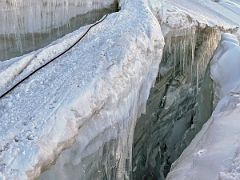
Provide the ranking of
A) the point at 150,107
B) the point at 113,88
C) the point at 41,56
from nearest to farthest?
the point at 113,88
the point at 41,56
the point at 150,107

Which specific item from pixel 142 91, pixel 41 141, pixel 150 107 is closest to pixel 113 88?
pixel 142 91

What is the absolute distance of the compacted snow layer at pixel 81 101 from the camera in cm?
296

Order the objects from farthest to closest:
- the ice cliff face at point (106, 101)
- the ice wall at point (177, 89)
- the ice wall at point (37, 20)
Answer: the ice wall at point (177, 89), the ice wall at point (37, 20), the ice cliff face at point (106, 101)

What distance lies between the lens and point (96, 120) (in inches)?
134

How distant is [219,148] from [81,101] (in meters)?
1.04

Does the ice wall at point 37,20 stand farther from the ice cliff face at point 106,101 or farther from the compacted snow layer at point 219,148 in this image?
the compacted snow layer at point 219,148

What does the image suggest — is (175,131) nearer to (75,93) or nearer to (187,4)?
(187,4)

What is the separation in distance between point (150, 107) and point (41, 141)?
2.46m

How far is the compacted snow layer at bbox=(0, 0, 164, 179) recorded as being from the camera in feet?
9.73

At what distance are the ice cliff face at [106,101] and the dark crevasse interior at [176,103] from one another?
Answer: 1 cm

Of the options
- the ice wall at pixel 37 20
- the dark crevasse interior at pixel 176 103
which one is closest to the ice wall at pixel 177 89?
the dark crevasse interior at pixel 176 103

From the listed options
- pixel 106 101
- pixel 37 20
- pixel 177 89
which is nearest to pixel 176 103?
pixel 177 89

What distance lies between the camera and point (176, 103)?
5828 millimetres

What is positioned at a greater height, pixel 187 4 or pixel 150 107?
pixel 187 4
